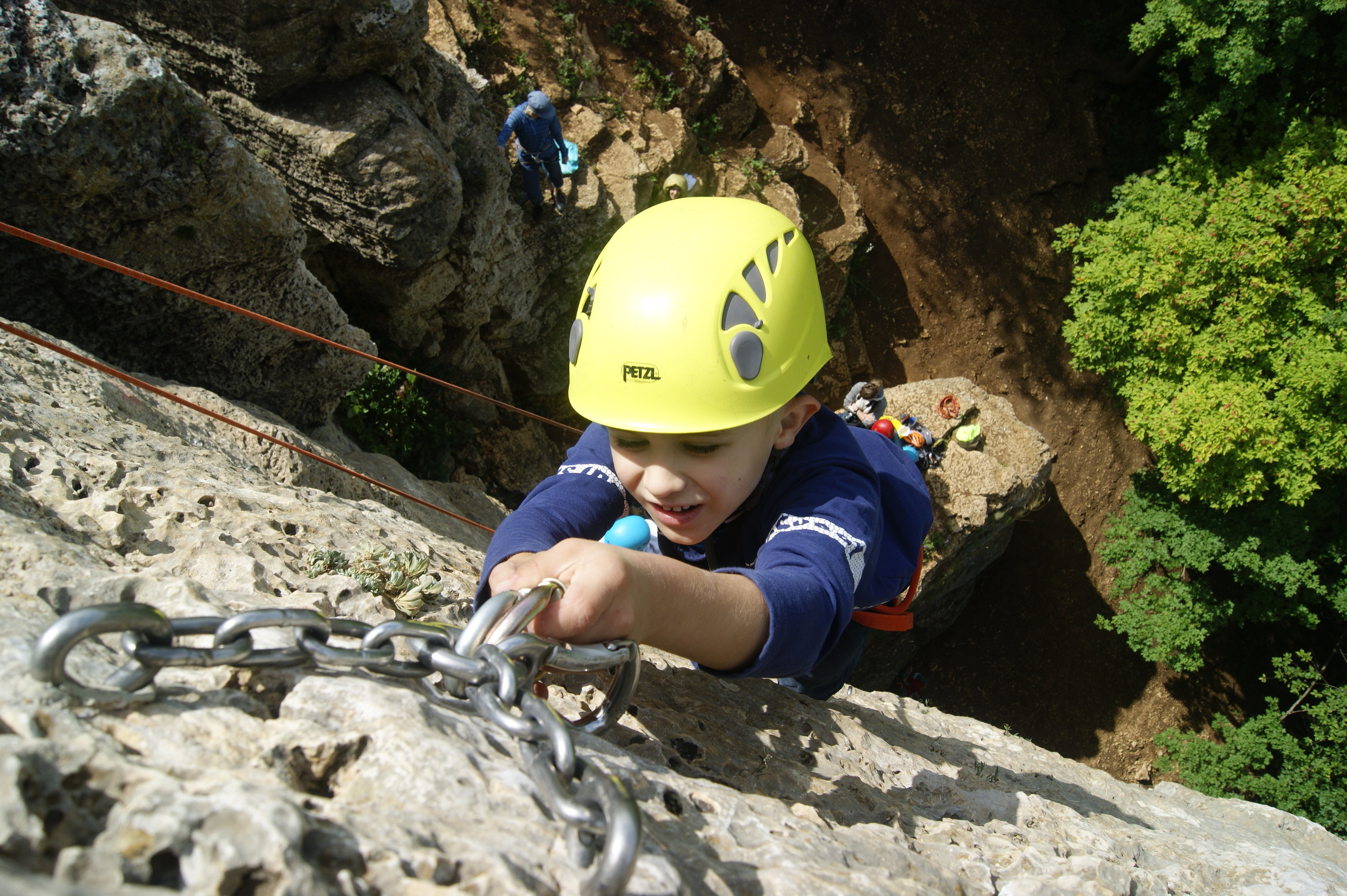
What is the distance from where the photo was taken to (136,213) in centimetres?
346

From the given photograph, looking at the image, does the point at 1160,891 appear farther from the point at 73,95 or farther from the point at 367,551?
the point at 73,95

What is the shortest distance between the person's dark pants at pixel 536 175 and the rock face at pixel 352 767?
19.1 feet

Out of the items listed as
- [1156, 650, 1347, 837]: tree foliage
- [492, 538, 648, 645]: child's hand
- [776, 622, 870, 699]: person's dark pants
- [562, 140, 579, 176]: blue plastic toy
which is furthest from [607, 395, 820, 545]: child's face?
[1156, 650, 1347, 837]: tree foliage

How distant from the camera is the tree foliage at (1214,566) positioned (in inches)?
387

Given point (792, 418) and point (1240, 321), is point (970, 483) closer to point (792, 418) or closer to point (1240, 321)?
point (1240, 321)

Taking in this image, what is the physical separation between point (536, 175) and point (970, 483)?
19.2 ft

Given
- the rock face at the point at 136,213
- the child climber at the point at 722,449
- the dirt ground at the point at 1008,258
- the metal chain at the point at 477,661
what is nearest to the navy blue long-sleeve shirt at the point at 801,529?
the child climber at the point at 722,449

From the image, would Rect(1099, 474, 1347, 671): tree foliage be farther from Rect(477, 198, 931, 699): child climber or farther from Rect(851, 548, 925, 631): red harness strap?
Rect(477, 198, 931, 699): child climber

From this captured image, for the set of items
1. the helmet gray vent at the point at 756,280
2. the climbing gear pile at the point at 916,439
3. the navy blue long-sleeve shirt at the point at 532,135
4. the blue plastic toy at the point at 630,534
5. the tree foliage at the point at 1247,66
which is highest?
the tree foliage at the point at 1247,66

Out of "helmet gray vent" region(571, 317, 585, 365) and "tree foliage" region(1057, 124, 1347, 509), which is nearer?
"helmet gray vent" region(571, 317, 585, 365)

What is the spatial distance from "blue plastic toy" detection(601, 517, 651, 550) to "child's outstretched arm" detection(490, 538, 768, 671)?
56 centimetres

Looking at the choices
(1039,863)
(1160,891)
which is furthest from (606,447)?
(1160,891)

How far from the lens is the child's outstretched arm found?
1.42 meters

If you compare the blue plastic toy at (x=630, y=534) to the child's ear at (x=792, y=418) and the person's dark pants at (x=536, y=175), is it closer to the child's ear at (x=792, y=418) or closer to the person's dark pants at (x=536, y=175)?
the child's ear at (x=792, y=418)
